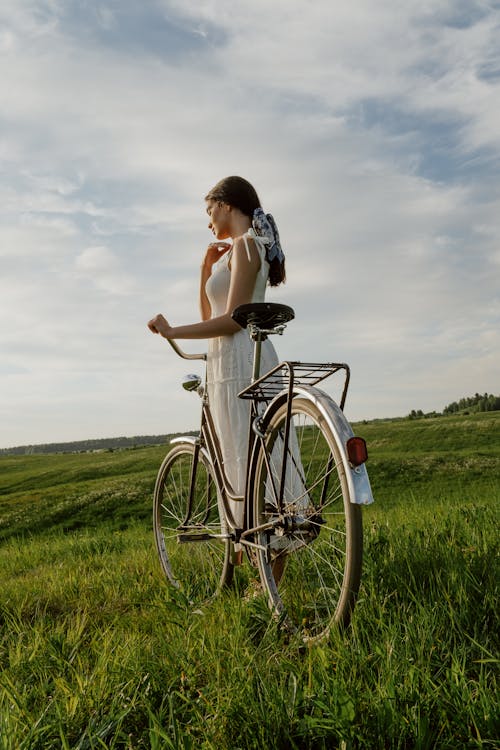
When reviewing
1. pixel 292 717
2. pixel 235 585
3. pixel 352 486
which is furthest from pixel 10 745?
pixel 235 585

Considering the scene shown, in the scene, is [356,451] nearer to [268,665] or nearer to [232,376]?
[268,665]

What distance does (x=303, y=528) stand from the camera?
360cm

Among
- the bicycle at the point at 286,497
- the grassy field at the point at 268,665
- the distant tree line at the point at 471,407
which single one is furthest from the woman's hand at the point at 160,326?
the distant tree line at the point at 471,407

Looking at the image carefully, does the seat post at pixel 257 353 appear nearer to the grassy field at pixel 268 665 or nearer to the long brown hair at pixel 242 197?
the long brown hair at pixel 242 197

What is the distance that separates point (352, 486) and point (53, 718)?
1.65 metres

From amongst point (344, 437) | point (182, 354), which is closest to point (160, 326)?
point (182, 354)

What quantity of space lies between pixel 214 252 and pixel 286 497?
202 centimetres

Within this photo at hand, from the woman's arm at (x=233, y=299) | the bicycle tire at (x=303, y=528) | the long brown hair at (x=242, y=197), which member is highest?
the long brown hair at (x=242, y=197)

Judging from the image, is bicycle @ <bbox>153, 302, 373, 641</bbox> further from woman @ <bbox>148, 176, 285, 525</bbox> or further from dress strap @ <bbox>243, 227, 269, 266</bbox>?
dress strap @ <bbox>243, 227, 269, 266</bbox>

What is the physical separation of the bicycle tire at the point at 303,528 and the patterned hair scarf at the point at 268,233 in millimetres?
1297

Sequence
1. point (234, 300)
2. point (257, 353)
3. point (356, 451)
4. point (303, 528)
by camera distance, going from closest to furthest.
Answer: point (356, 451) < point (303, 528) < point (257, 353) < point (234, 300)

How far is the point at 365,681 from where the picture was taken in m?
2.66

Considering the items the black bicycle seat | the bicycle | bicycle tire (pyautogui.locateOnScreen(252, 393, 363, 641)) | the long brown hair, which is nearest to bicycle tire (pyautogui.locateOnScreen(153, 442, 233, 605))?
the bicycle

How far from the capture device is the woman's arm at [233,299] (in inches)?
173
